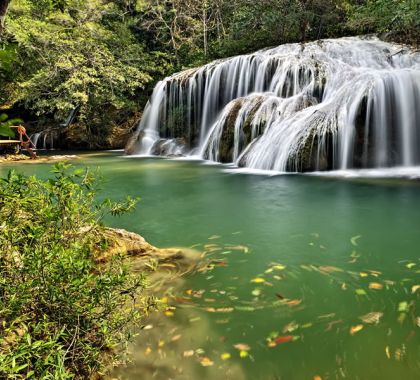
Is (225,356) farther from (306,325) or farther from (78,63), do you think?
(78,63)

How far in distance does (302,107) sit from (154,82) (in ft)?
46.6

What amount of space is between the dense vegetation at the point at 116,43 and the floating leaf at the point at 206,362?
1825cm

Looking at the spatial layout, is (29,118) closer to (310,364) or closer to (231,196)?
(231,196)

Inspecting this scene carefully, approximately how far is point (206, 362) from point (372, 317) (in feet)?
4.29

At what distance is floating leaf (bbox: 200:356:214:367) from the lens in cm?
234

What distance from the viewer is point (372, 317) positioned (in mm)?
2799

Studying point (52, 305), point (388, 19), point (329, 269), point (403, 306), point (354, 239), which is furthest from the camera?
point (388, 19)

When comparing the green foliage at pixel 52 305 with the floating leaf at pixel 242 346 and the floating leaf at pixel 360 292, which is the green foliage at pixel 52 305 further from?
the floating leaf at pixel 360 292

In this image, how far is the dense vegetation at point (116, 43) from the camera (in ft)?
66.4

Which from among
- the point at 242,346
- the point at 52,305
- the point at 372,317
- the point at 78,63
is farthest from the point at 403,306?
the point at 78,63

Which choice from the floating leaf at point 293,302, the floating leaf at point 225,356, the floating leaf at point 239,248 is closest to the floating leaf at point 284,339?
the floating leaf at point 225,356

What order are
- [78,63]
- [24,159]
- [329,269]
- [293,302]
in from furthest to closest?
[78,63]
[24,159]
[329,269]
[293,302]

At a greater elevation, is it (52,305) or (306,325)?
(52,305)

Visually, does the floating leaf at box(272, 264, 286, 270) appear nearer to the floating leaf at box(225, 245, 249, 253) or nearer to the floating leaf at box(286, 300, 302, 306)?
the floating leaf at box(225, 245, 249, 253)
